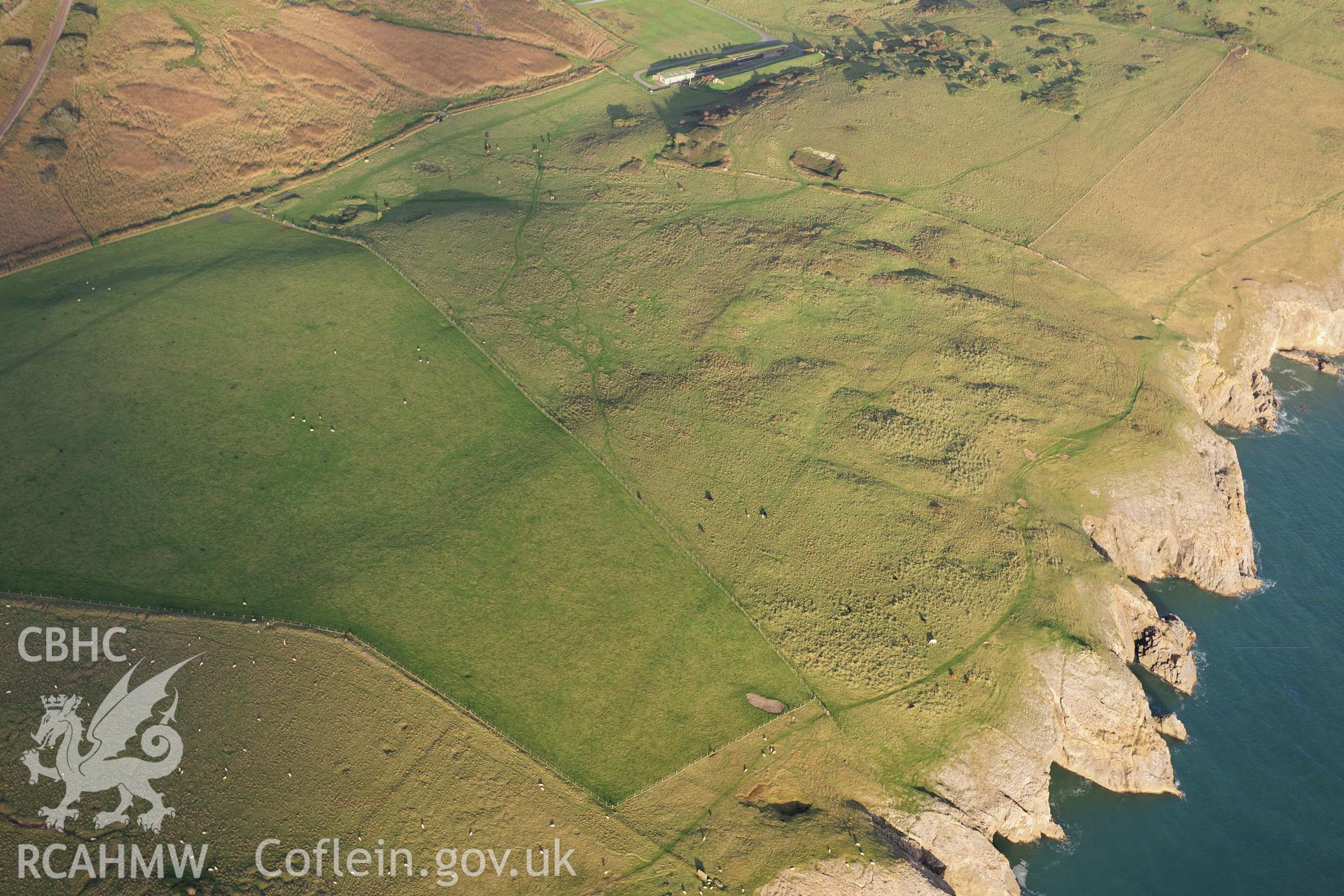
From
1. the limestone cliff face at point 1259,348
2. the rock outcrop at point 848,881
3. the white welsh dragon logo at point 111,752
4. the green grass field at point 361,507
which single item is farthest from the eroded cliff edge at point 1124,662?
the white welsh dragon logo at point 111,752

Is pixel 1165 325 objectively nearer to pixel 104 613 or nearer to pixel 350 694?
pixel 350 694

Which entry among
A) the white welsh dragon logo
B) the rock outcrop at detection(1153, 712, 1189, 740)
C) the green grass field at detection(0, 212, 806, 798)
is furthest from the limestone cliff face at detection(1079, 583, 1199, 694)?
the white welsh dragon logo

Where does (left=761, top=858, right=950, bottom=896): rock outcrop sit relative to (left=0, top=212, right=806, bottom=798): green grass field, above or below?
below

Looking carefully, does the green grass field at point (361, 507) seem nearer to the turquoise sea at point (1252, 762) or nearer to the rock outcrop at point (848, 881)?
the rock outcrop at point (848, 881)

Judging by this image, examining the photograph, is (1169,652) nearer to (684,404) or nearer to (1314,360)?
(684,404)

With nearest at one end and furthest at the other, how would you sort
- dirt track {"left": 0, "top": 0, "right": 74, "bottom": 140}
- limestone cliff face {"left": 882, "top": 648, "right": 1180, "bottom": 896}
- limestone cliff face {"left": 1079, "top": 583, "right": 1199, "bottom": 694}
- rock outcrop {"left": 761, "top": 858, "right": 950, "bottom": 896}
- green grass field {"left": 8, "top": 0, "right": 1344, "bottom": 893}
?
rock outcrop {"left": 761, "top": 858, "right": 950, "bottom": 896}, limestone cliff face {"left": 882, "top": 648, "right": 1180, "bottom": 896}, green grass field {"left": 8, "top": 0, "right": 1344, "bottom": 893}, limestone cliff face {"left": 1079, "top": 583, "right": 1199, "bottom": 694}, dirt track {"left": 0, "top": 0, "right": 74, "bottom": 140}

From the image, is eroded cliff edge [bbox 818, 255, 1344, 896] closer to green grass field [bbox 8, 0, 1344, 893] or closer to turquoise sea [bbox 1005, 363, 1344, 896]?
turquoise sea [bbox 1005, 363, 1344, 896]
